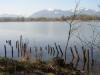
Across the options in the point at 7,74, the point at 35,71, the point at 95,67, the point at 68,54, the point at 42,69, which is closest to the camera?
the point at 7,74

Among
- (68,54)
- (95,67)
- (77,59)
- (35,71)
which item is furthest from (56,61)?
(68,54)

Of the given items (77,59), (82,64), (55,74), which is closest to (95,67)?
(82,64)

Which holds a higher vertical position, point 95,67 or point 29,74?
point 29,74

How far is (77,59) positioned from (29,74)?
11958 mm

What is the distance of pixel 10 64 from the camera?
51.3ft

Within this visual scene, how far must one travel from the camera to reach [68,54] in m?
28.7

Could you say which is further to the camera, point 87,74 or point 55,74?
point 87,74

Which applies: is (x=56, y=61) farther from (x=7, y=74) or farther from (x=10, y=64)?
(x=7, y=74)

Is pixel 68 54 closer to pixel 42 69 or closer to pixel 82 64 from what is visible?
pixel 82 64

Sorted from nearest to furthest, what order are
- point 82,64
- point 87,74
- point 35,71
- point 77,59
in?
point 35,71 → point 87,74 → point 82,64 → point 77,59

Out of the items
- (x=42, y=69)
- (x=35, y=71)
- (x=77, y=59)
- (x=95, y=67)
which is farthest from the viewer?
(x=77, y=59)

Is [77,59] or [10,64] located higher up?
[10,64]

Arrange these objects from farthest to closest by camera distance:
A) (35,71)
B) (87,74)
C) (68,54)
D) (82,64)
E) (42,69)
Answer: (68,54), (82,64), (87,74), (42,69), (35,71)

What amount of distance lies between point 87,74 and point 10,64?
5230 mm
